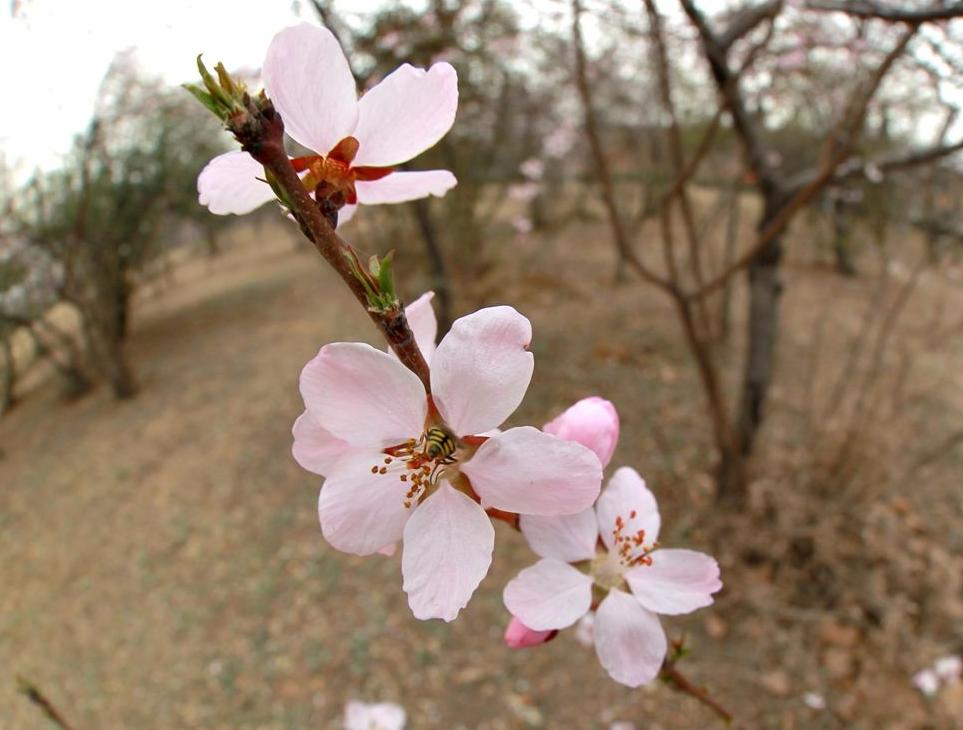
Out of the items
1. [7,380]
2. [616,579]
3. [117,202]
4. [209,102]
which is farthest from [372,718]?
[117,202]

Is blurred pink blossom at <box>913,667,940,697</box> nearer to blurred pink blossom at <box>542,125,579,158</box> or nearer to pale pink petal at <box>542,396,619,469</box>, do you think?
pale pink petal at <box>542,396,619,469</box>

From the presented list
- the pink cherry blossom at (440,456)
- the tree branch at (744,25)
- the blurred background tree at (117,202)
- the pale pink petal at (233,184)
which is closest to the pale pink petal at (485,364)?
the pink cherry blossom at (440,456)

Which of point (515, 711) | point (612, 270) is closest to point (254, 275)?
point (612, 270)

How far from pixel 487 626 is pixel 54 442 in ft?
13.1

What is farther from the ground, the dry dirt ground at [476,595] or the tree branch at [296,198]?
the tree branch at [296,198]

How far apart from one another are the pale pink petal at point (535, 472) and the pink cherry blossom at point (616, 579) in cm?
12

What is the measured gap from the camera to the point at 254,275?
856 cm

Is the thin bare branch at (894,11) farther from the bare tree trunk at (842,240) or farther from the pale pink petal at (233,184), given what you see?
the bare tree trunk at (842,240)

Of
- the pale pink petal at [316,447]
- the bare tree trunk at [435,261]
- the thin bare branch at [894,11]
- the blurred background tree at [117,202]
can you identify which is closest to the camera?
the pale pink petal at [316,447]

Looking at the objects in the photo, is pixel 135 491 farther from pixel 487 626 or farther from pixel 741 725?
pixel 741 725

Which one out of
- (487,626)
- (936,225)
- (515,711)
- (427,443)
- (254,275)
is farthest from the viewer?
(254,275)

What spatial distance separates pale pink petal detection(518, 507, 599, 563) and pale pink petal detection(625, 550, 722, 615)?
0.06 meters

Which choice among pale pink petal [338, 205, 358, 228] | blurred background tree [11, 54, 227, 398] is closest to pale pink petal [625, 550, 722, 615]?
→ pale pink petal [338, 205, 358, 228]

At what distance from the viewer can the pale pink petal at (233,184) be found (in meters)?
0.51
